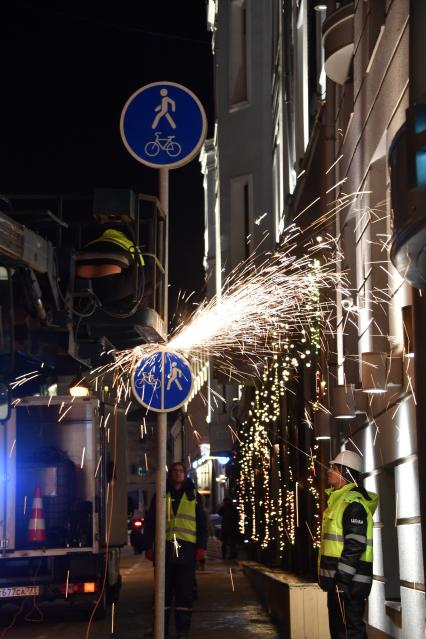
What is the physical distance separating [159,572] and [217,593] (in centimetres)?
1084

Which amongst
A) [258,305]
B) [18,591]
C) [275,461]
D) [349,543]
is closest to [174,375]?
[349,543]

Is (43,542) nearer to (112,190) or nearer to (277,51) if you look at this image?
(112,190)

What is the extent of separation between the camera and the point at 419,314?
343 inches

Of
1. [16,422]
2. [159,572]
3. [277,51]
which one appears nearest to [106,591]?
[16,422]

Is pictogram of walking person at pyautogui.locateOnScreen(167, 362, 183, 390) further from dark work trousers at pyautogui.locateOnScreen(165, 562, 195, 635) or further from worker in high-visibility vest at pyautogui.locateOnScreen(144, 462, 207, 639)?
dark work trousers at pyautogui.locateOnScreen(165, 562, 195, 635)

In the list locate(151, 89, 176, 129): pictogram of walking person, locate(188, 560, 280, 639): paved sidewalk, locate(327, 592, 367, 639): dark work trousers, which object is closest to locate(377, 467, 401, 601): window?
locate(327, 592, 367, 639): dark work trousers

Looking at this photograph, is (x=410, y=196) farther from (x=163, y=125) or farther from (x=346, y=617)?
(x=346, y=617)

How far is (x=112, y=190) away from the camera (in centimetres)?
1085

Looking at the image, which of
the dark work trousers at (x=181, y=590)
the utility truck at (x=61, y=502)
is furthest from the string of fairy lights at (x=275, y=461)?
the dark work trousers at (x=181, y=590)

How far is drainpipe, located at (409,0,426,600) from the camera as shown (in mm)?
8586

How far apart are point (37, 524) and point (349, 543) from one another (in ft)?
20.4

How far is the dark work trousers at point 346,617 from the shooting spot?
9.78 m

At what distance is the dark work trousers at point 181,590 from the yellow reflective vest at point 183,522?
298mm

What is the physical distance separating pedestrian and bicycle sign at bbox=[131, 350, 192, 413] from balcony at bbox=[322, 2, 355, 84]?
4.40 m
